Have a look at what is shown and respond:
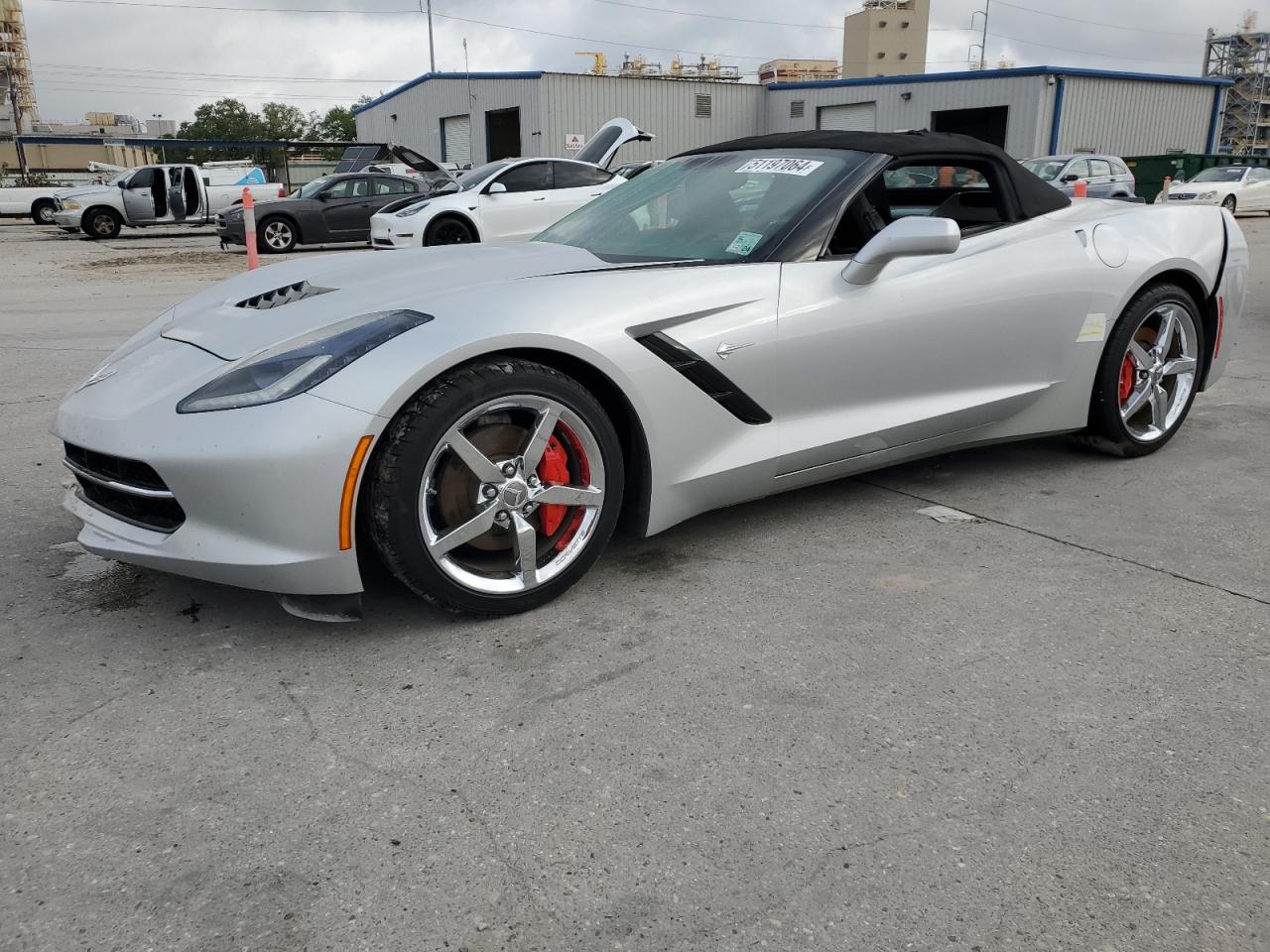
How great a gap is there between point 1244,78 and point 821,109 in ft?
256

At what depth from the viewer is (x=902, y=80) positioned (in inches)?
1388

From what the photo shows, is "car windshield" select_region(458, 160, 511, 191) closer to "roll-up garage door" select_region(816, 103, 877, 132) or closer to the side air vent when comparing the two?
the side air vent

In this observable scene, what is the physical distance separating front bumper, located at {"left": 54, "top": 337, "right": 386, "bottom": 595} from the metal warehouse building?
105 feet

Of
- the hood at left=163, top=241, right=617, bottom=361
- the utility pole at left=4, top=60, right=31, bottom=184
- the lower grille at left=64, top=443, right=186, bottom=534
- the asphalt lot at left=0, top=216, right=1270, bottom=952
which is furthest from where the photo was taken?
the utility pole at left=4, top=60, right=31, bottom=184

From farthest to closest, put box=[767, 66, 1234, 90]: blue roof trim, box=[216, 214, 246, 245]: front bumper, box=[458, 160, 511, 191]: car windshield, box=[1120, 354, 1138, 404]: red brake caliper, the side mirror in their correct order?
1. box=[767, 66, 1234, 90]: blue roof trim
2. box=[216, 214, 246, 245]: front bumper
3. box=[458, 160, 511, 191]: car windshield
4. box=[1120, 354, 1138, 404]: red brake caliper
5. the side mirror

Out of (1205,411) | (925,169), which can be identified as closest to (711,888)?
(925,169)

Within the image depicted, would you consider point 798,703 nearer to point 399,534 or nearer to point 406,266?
point 399,534

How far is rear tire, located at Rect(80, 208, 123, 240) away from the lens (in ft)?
68.5

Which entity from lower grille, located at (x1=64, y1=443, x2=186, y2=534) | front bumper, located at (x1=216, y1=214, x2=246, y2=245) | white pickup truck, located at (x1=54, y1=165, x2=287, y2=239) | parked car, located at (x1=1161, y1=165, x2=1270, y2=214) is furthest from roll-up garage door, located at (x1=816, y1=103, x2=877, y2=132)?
lower grille, located at (x1=64, y1=443, x2=186, y2=534)

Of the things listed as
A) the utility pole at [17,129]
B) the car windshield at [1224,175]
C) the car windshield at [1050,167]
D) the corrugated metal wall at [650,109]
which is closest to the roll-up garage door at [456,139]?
the corrugated metal wall at [650,109]

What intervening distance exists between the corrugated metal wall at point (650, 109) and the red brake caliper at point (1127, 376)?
3101cm

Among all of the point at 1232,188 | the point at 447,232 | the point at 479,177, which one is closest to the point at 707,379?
the point at 447,232

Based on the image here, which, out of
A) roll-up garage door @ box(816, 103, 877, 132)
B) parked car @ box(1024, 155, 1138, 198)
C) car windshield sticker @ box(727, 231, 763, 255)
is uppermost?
roll-up garage door @ box(816, 103, 877, 132)

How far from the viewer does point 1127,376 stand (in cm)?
423
